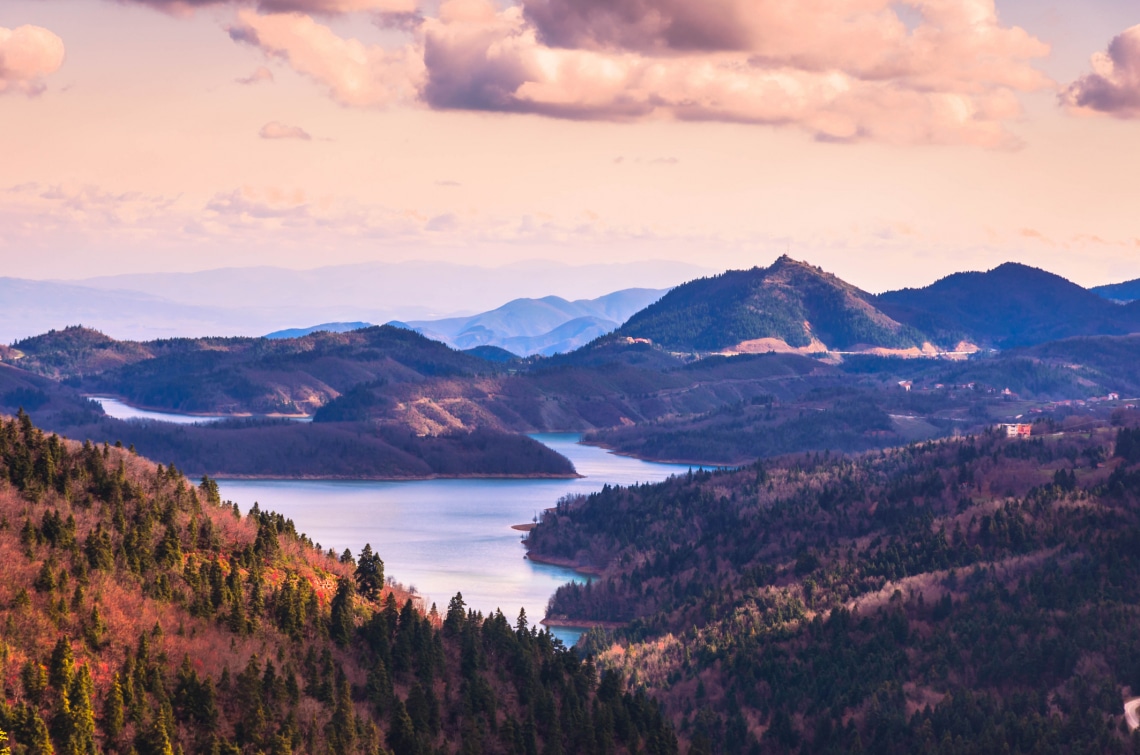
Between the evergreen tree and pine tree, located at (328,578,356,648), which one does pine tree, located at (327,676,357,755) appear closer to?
pine tree, located at (328,578,356,648)

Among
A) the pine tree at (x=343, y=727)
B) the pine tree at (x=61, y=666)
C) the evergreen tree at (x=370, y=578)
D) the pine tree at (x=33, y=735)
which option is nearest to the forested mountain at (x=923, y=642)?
the evergreen tree at (x=370, y=578)

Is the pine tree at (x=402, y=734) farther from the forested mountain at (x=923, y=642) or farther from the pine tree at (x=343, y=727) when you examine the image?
the forested mountain at (x=923, y=642)

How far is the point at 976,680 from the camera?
150500 mm

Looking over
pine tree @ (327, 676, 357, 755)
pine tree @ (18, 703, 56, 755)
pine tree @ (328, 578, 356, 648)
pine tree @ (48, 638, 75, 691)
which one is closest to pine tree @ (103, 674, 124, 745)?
pine tree @ (48, 638, 75, 691)

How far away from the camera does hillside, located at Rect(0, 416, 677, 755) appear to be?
88.1m

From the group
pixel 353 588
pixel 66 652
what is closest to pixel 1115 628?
pixel 353 588

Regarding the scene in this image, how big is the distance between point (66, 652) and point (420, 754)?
25.0 m

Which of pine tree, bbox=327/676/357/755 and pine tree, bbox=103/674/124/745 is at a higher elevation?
pine tree, bbox=103/674/124/745

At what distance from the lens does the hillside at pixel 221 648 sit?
88062 millimetres

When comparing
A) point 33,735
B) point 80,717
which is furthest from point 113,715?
point 33,735

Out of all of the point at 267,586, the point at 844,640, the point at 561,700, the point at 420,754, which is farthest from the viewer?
the point at 844,640

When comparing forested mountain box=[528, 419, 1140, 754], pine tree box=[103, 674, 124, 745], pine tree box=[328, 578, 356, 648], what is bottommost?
forested mountain box=[528, 419, 1140, 754]

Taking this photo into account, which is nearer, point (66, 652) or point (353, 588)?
point (66, 652)

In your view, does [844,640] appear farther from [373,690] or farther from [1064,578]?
[373,690]
